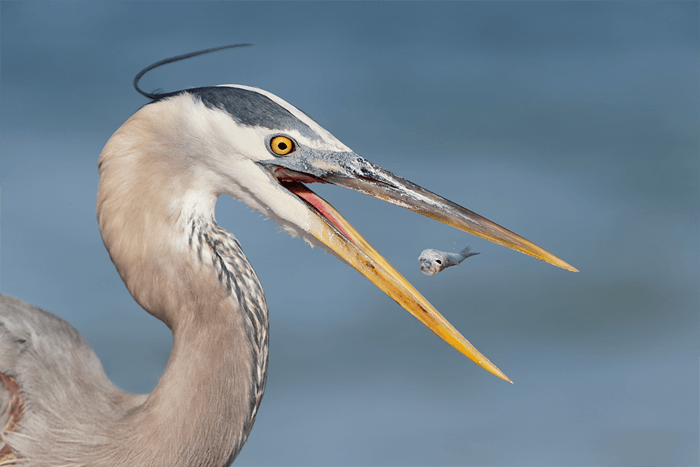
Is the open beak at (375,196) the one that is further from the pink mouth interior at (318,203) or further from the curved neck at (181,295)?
the curved neck at (181,295)

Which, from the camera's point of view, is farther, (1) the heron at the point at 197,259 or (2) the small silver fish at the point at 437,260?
(2) the small silver fish at the point at 437,260

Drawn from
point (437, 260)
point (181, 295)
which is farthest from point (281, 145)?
point (437, 260)

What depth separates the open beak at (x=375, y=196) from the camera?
4.38 feet

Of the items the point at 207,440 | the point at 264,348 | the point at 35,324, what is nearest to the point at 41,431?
the point at 35,324

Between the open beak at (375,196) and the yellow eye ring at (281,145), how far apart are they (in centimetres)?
1

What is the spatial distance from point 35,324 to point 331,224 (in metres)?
0.68

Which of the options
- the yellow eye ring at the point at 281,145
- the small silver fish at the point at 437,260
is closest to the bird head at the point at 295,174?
the yellow eye ring at the point at 281,145

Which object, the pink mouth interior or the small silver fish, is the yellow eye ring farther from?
the small silver fish

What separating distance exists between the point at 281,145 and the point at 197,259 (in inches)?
10.6

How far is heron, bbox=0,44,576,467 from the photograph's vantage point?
51.2 inches

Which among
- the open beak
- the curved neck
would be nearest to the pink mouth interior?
the open beak

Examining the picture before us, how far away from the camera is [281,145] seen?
1.32 meters

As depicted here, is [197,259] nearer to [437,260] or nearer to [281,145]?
[281,145]

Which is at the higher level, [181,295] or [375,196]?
[375,196]
